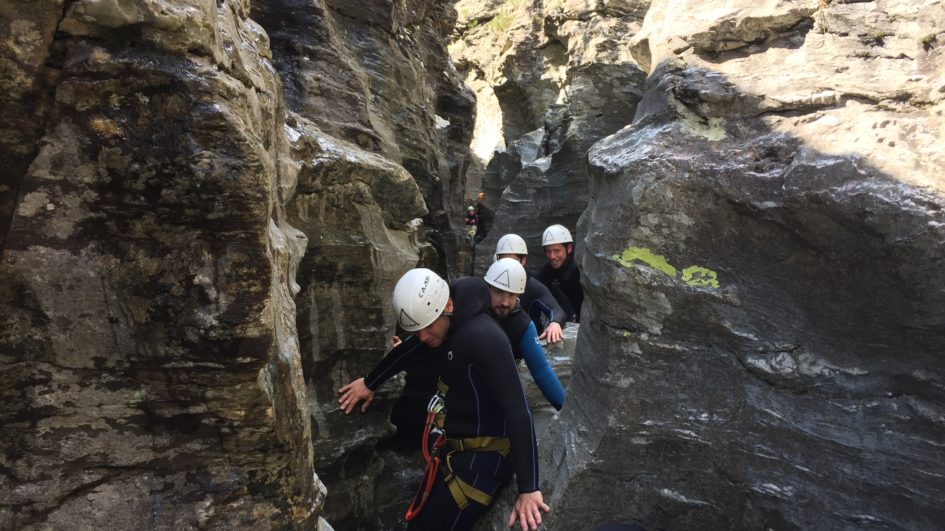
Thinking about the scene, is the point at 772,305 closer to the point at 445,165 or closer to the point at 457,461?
the point at 457,461

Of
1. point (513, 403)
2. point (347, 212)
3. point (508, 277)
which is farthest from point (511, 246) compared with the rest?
point (513, 403)

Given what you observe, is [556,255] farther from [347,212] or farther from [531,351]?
[531,351]

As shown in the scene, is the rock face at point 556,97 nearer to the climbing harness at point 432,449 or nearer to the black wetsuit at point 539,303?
the black wetsuit at point 539,303

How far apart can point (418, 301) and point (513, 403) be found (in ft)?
2.98

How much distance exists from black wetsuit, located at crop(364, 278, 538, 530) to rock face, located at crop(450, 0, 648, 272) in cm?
1001

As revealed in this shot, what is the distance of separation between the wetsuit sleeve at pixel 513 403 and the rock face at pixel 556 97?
10.2m

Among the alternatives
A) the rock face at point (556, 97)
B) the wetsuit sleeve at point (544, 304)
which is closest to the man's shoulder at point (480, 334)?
the wetsuit sleeve at point (544, 304)

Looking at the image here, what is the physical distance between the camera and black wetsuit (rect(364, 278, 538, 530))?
124 inches

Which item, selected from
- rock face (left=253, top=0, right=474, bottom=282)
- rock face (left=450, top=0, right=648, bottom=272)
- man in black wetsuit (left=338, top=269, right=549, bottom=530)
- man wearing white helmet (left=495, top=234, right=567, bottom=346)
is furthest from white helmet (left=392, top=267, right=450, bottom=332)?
rock face (left=450, top=0, right=648, bottom=272)

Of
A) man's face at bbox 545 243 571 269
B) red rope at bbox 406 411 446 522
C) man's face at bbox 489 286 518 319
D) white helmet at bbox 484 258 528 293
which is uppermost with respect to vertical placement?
man's face at bbox 545 243 571 269

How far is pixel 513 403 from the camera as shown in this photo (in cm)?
314

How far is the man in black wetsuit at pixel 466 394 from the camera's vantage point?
10.5 feet

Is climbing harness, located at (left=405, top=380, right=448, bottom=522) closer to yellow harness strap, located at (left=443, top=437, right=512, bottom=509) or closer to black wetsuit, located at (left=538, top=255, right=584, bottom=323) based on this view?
yellow harness strap, located at (left=443, top=437, right=512, bottom=509)

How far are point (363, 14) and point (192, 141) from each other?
7138 mm
